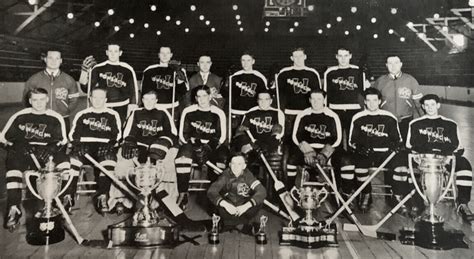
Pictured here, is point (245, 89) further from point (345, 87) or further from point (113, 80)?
point (113, 80)

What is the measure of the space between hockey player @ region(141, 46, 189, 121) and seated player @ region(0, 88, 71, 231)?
3.80 ft

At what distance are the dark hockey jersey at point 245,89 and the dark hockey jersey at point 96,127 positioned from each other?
125cm

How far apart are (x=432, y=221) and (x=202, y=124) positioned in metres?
2.11

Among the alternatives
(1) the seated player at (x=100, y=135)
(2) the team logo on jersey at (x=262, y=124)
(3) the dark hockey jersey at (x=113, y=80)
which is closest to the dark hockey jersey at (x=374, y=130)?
(2) the team logo on jersey at (x=262, y=124)

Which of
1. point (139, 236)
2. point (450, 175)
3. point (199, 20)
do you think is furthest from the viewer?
point (199, 20)

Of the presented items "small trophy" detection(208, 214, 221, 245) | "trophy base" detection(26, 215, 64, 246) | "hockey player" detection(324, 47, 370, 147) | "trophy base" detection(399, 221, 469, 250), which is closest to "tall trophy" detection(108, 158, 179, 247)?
"small trophy" detection(208, 214, 221, 245)

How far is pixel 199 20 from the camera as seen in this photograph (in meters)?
11.5

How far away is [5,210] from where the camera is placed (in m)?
3.79

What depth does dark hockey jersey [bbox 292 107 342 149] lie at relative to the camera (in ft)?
13.4

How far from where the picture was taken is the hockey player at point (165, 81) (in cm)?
473

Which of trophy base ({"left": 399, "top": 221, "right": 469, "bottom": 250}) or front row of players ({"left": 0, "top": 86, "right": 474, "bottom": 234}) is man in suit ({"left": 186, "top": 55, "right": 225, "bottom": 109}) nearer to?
front row of players ({"left": 0, "top": 86, "right": 474, "bottom": 234})

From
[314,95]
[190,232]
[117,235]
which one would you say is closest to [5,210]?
[117,235]

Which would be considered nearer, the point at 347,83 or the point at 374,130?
the point at 374,130

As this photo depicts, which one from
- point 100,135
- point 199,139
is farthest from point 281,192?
point 100,135
